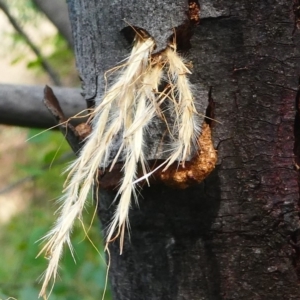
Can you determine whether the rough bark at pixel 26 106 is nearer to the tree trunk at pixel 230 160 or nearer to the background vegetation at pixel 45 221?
the background vegetation at pixel 45 221

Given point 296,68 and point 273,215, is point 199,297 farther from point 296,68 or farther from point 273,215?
point 296,68

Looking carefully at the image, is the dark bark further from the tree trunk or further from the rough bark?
the tree trunk

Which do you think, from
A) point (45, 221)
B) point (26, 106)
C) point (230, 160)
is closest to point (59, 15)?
point (26, 106)

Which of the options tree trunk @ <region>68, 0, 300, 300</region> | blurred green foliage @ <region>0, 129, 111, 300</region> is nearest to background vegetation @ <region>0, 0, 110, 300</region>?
blurred green foliage @ <region>0, 129, 111, 300</region>

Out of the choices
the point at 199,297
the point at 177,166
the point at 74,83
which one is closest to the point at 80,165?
the point at 177,166

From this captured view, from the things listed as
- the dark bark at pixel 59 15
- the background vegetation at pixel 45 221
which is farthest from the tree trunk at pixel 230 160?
the dark bark at pixel 59 15

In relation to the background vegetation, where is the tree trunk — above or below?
above

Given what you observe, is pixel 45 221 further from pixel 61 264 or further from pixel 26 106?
pixel 26 106
